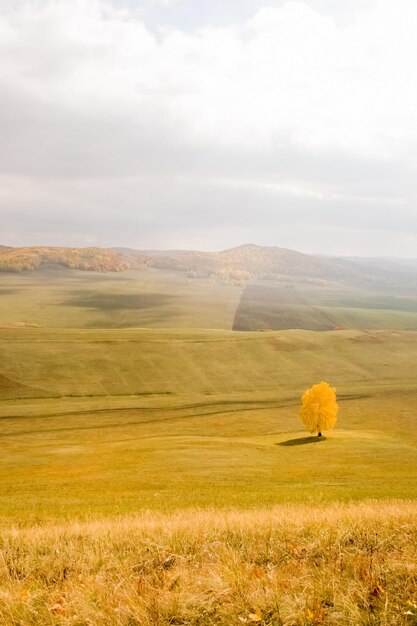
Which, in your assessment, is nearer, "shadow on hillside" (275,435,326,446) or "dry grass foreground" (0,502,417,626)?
"dry grass foreground" (0,502,417,626)

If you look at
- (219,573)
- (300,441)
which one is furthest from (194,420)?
(219,573)

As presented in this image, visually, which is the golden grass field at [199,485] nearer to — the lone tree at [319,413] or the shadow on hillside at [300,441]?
the shadow on hillside at [300,441]

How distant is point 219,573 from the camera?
27.0ft

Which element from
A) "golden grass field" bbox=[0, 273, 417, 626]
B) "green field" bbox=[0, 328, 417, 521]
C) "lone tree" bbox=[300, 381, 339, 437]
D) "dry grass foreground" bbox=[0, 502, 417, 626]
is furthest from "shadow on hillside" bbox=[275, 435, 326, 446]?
"dry grass foreground" bbox=[0, 502, 417, 626]

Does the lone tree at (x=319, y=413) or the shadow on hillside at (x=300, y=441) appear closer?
the shadow on hillside at (x=300, y=441)

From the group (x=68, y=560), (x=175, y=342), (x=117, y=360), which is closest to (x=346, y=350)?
(x=175, y=342)

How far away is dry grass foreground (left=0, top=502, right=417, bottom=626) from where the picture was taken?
7031 mm

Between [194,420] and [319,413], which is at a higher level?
[319,413]

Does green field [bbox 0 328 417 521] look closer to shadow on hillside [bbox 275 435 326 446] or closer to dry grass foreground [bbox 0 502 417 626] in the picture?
shadow on hillside [bbox 275 435 326 446]

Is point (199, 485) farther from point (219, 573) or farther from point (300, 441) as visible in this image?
point (300, 441)

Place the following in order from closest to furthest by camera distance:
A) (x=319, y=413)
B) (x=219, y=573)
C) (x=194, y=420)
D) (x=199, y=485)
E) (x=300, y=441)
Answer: (x=219, y=573)
(x=199, y=485)
(x=300, y=441)
(x=319, y=413)
(x=194, y=420)

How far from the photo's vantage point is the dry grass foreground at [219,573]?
7031 mm

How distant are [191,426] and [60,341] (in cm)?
5966

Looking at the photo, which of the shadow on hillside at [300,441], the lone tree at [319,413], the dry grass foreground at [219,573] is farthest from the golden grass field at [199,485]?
the lone tree at [319,413]
